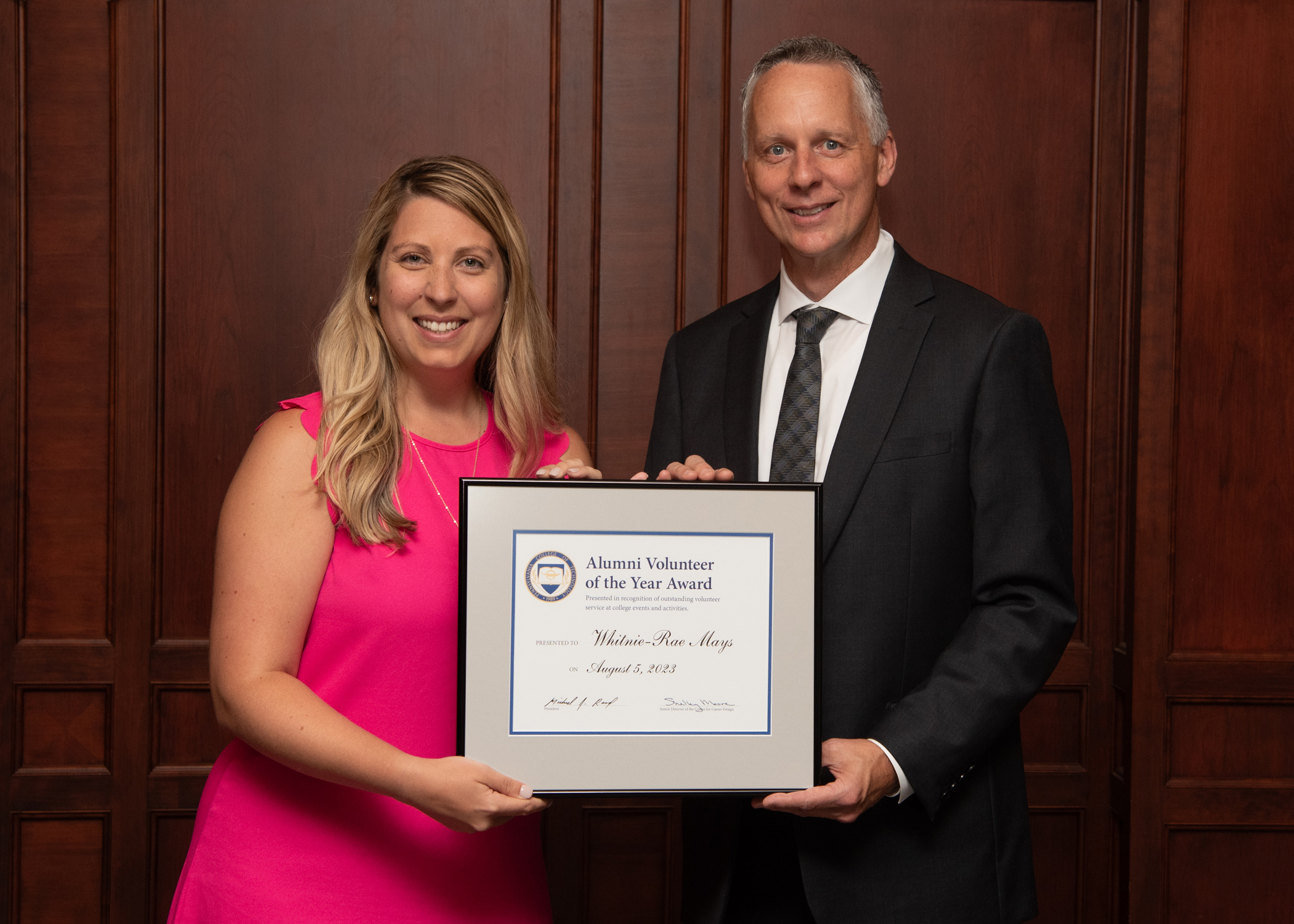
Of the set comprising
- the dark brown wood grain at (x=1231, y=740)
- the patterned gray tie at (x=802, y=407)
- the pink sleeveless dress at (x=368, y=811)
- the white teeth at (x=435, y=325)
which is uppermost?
the white teeth at (x=435, y=325)

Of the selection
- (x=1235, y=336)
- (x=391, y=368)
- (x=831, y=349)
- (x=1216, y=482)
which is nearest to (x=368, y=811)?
(x=391, y=368)

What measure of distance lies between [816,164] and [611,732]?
101 centimetres

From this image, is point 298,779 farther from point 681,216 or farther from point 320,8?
point 320,8

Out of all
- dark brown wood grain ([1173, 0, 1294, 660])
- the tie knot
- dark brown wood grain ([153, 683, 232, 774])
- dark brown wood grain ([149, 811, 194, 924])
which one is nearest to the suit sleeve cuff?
the tie knot

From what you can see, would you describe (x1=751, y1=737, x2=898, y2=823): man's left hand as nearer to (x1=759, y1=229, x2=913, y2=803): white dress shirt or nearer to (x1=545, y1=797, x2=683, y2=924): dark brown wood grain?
(x1=759, y1=229, x2=913, y2=803): white dress shirt

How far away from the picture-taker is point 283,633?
1.49m

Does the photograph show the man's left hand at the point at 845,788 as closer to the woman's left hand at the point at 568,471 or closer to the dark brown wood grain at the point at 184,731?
the woman's left hand at the point at 568,471

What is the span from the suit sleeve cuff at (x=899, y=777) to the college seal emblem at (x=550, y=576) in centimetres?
51

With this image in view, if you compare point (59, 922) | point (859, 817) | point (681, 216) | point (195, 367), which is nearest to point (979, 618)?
point (859, 817)

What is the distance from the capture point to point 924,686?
153cm

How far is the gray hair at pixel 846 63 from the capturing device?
176 centimetres

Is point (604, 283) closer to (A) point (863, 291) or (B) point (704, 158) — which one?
(B) point (704, 158)

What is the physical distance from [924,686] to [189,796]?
1887mm

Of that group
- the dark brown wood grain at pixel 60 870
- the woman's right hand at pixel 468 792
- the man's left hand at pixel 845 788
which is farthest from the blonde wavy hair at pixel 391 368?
the dark brown wood grain at pixel 60 870
